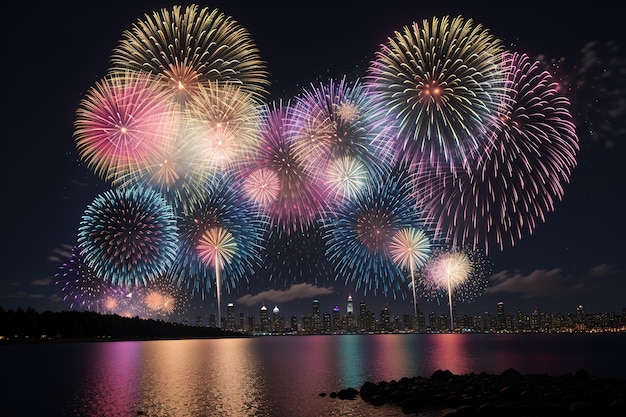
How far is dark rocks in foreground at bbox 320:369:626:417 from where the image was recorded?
106 feet

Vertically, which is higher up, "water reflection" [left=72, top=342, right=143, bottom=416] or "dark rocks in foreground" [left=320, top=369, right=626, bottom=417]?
"dark rocks in foreground" [left=320, top=369, right=626, bottom=417]

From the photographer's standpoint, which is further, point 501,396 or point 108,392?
point 108,392

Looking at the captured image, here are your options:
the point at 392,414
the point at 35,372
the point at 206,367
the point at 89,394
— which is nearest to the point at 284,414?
the point at 392,414

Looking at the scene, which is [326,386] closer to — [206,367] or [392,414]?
[392,414]

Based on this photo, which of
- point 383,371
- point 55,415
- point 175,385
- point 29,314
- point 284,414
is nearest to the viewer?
point 284,414

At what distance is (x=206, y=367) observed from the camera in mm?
94562

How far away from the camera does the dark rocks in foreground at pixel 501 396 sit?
32.3 meters

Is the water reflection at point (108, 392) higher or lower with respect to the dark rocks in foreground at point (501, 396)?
lower

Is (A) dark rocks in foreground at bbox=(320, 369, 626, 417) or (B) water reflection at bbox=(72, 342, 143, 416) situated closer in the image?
(A) dark rocks in foreground at bbox=(320, 369, 626, 417)

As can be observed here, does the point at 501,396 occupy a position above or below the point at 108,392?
above

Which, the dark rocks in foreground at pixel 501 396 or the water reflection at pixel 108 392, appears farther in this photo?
the water reflection at pixel 108 392

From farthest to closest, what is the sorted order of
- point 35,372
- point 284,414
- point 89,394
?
point 35,372 → point 89,394 → point 284,414

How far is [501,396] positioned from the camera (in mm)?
39156

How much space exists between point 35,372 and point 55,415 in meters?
53.4
